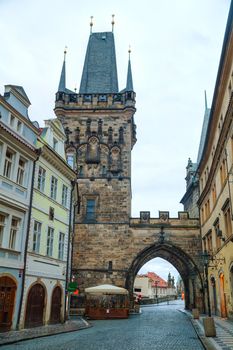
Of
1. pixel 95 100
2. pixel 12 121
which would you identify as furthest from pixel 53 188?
pixel 95 100

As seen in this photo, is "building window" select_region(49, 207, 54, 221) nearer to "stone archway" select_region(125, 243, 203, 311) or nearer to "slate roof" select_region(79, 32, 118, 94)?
"stone archway" select_region(125, 243, 203, 311)

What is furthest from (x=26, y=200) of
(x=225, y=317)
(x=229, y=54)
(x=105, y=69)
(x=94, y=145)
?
(x=105, y=69)

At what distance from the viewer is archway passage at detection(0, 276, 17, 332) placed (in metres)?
14.3

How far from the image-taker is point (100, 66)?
3991cm

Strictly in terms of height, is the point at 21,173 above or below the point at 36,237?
above

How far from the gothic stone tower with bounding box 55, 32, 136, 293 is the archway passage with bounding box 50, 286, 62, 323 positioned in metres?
11.3

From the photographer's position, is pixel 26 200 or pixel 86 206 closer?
pixel 26 200

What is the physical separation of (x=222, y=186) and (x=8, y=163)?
38.0ft

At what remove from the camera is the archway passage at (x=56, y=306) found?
18.3 metres

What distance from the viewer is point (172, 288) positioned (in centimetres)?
10419

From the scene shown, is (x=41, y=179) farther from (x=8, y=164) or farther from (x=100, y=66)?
(x=100, y=66)

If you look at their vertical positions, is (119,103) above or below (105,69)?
below

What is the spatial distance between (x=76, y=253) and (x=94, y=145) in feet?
32.6

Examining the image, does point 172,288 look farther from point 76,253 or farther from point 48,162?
point 48,162
